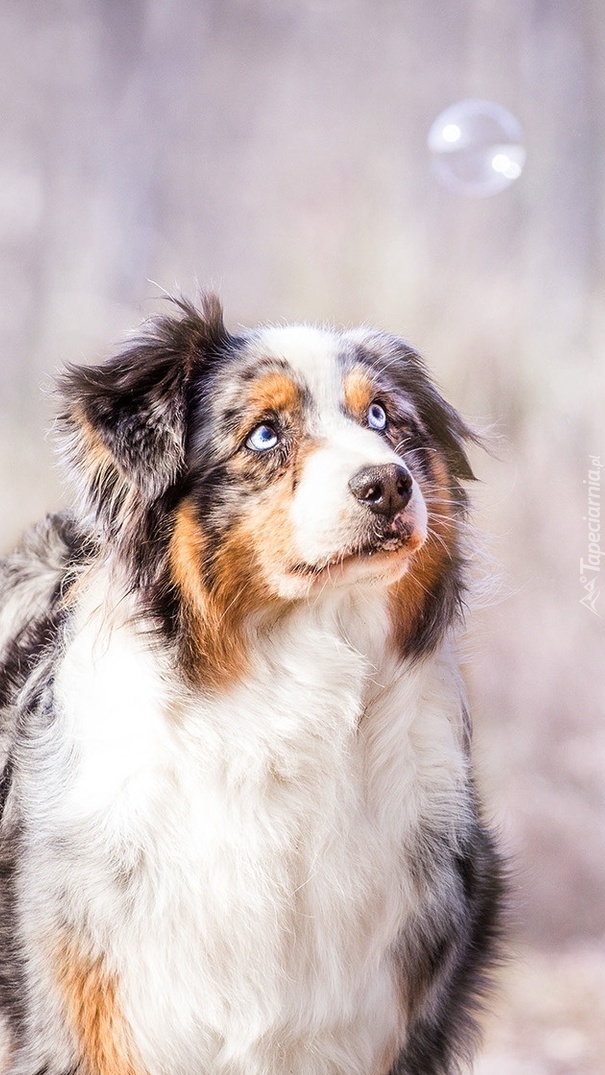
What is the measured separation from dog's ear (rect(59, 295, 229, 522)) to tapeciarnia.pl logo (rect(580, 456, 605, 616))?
72.4 inches

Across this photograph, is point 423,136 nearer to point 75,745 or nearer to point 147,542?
point 147,542

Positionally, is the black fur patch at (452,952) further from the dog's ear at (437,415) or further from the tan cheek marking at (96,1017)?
the dog's ear at (437,415)

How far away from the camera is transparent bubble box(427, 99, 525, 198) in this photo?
12.3 ft

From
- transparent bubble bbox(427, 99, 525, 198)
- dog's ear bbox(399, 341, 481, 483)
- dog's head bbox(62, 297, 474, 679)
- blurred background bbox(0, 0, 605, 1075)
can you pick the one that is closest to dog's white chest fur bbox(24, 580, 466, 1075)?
dog's head bbox(62, 297, 474, 679)

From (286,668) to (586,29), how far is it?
2745 mm

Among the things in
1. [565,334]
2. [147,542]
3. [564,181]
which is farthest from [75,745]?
[564,181]

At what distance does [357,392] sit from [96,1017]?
129cm

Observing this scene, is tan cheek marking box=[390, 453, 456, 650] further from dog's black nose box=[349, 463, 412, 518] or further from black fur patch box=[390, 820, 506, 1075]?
black fur patch box=[390, 820, 506, 1075]

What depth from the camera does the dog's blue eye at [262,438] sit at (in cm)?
229

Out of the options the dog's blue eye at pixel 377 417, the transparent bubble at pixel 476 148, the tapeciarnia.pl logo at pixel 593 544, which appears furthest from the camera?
the tapeciarnia.pl logo at pixel 593 544

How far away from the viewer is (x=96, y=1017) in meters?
2.32

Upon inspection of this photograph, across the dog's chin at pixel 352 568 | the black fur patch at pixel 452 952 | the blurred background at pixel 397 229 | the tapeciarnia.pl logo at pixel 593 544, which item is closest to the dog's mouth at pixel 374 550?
the dog's chin at pixel 352 568

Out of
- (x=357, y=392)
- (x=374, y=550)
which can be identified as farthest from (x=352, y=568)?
(x=357, y=392)

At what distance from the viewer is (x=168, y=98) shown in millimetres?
3891
